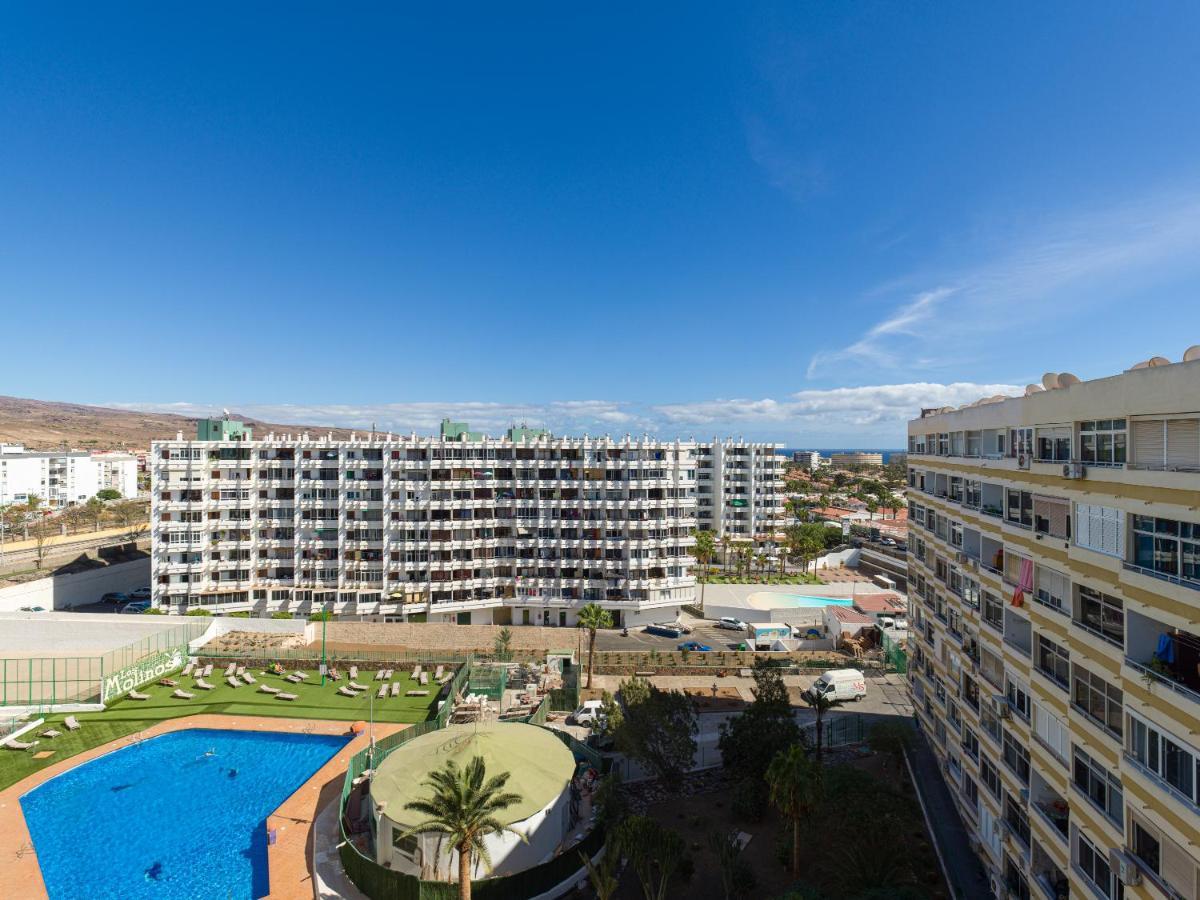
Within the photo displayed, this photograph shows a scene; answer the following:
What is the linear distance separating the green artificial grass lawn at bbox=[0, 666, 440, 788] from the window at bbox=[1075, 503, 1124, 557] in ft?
141

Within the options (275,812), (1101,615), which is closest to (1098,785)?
(1101,615)

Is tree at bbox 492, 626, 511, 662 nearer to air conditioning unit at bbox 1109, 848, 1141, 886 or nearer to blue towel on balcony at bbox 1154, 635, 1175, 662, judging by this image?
air conditioning unit at bbox 1109, 848, 1141, 886

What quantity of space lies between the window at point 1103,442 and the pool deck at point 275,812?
35.0 meters

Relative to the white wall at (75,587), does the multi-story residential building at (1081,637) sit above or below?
above

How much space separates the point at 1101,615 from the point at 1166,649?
2701 millimetres

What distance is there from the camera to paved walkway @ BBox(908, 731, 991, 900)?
2480 cm

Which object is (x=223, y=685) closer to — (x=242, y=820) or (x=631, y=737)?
(x=242, y=820)

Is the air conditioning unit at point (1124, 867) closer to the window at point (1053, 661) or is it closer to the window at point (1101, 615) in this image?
the window at point (1053, 661)

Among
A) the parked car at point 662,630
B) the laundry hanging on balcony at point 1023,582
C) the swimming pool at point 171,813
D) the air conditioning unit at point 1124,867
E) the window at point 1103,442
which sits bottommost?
the swimming pool at point 171,813

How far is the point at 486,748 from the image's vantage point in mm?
30500

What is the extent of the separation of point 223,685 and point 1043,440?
6043 centimetres

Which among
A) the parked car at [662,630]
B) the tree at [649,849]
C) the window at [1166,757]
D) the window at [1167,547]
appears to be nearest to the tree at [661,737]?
the tree at [649,849]

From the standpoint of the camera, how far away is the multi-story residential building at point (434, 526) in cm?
7012

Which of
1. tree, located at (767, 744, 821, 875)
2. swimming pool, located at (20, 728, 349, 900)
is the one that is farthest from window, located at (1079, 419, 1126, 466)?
swimming pool, located at (20, 728, 349, 900)
